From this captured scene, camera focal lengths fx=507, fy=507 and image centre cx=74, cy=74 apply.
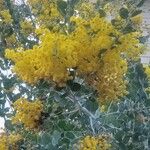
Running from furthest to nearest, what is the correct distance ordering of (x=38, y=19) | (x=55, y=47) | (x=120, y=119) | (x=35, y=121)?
(x=38, y=19), (x=120, y=119), (x=35, y=121), (x=55, y=47)

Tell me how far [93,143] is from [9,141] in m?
0.57

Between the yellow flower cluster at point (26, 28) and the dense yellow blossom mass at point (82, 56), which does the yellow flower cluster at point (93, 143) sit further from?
the yellow flower cluster at point (26, 28)

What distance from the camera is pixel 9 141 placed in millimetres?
2527

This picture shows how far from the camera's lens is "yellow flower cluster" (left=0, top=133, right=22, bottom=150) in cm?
246

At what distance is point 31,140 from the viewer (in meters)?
2.60

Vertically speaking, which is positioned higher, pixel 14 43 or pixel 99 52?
pixel 14 43

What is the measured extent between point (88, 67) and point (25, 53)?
28 centimetres

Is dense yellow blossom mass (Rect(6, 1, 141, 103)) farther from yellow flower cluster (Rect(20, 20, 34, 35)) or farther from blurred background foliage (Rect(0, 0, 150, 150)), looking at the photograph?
yellow flower cluster (Rect(20, 20, 34, 35))

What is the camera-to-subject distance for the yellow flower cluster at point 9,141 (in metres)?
2.46

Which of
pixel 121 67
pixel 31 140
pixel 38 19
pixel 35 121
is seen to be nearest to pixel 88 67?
pixel 121 67

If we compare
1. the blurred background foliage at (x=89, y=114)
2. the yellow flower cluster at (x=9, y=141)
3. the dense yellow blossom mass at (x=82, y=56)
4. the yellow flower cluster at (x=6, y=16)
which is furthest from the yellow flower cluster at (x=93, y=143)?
the yellow flower cluster at (x=6, y=16)

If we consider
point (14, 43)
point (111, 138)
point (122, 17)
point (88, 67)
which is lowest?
point (111, 138)

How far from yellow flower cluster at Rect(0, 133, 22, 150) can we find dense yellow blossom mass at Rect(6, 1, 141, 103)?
42 cm

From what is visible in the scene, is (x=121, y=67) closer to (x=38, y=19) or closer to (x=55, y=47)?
(x=55, y=47)
